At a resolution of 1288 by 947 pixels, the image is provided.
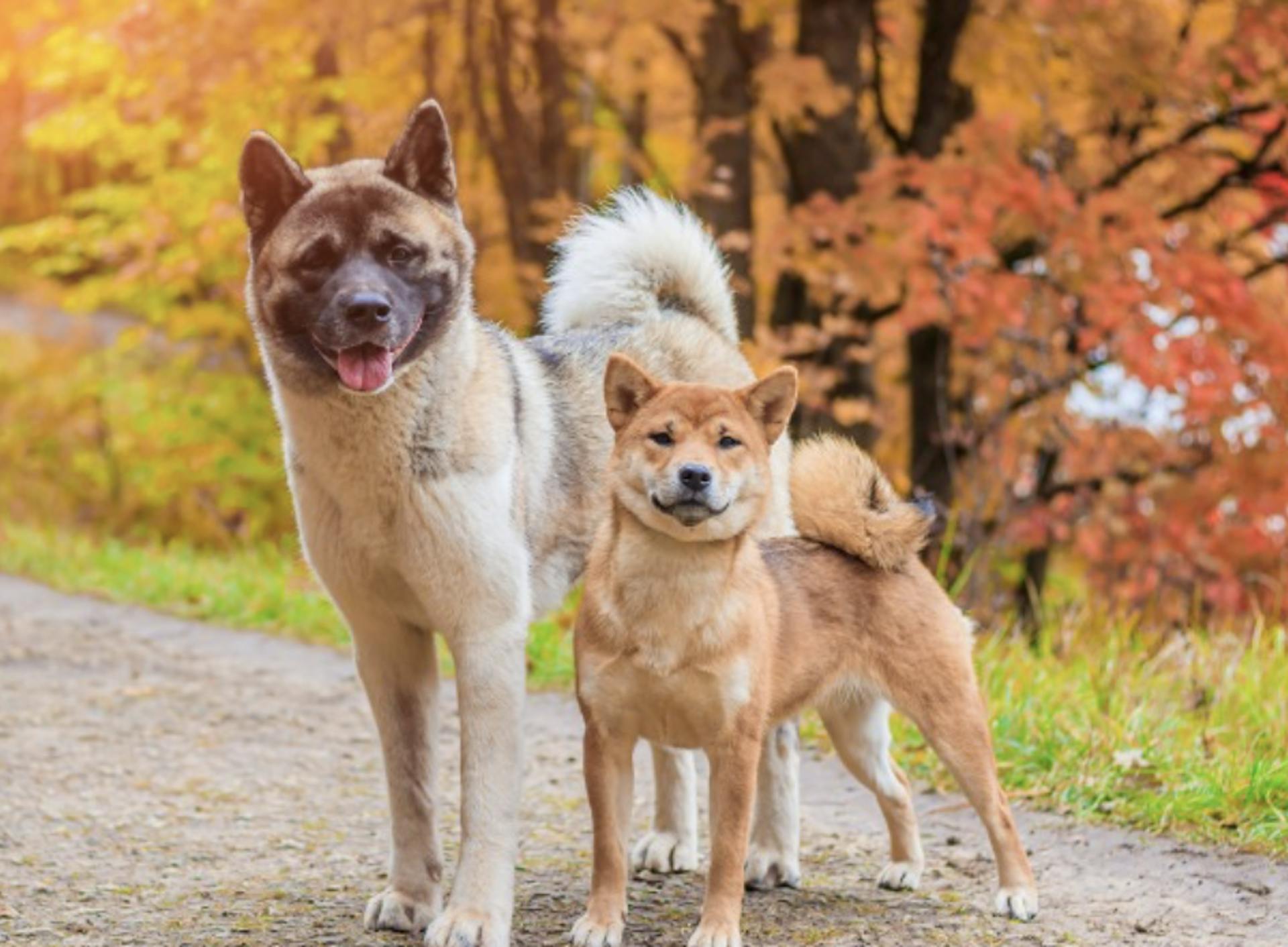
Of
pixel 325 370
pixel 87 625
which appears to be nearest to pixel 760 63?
pixel 87 625

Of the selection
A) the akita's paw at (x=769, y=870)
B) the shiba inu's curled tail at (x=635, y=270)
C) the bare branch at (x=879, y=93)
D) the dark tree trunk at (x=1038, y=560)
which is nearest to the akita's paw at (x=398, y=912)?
the akita's paw at (x=769, y=870)

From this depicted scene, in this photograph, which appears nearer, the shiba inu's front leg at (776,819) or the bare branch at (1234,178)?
the shiba inu's front leg at (776,819)

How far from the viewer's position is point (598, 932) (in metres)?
3.79

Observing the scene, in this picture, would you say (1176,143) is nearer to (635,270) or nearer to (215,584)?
(635,270)

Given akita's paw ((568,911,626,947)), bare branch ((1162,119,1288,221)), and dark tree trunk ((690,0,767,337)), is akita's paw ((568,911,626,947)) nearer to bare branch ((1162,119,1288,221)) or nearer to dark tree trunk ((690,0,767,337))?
dark tree trunk ((690,0,767,337))

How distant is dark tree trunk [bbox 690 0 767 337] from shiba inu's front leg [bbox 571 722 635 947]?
231 inches

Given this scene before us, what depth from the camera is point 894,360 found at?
12.1 metres

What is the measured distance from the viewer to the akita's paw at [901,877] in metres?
4.43

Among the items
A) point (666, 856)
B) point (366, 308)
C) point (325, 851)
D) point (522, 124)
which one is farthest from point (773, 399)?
point (522, 124)

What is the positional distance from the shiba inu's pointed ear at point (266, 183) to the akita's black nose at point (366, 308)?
16.8 inches

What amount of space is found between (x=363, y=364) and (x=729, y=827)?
1.34 metres

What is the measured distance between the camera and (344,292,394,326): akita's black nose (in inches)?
143

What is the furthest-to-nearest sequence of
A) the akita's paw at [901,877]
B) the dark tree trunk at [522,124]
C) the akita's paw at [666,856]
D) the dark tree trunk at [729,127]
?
the dark tree trunk at [522,124] < the dark tree trunk at [729,127] < the akita's paw at [666,856] < the akita's paw at [901,877]

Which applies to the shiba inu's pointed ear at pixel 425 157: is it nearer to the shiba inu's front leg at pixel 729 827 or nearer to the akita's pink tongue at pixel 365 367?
the akita's pink tongue at pixel 365 367
